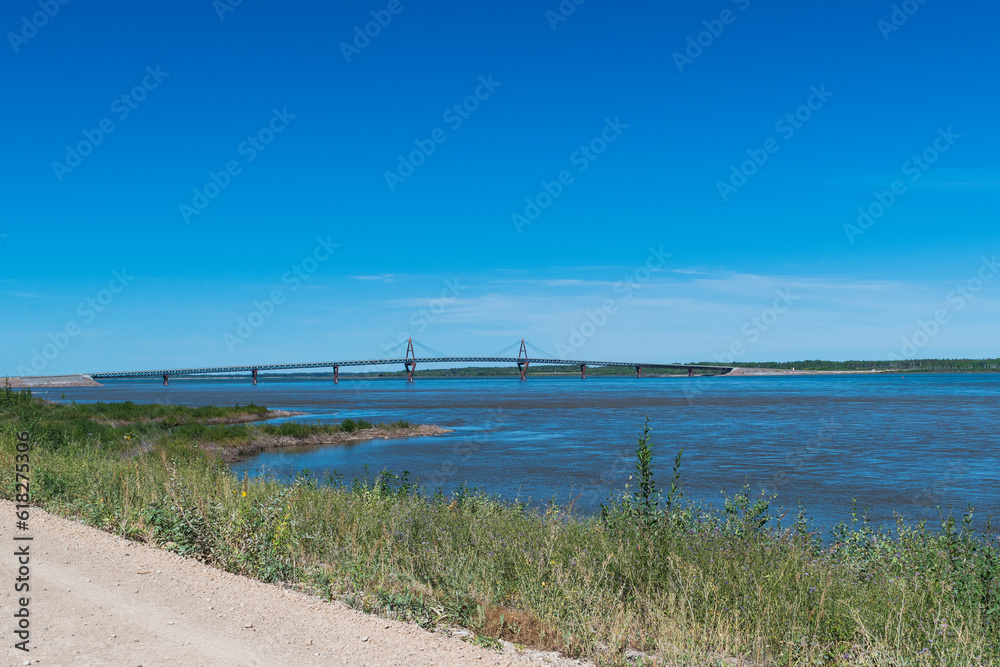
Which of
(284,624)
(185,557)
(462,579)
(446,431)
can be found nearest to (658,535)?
(462,579)

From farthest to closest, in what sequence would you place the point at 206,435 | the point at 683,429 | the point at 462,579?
the point at 683,429 < the point at 206,435 < the point at 462,579

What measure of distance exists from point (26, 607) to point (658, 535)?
734 centimetres

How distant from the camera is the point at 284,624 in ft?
24.0

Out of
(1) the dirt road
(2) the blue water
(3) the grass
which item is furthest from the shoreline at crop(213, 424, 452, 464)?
(1) the dirt road

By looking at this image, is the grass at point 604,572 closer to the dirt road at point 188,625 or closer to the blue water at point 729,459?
the dirt road at point 188,625

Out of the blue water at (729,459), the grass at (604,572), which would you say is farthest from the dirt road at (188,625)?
the blue water at (729,459)

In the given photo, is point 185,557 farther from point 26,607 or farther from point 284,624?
point 284,624

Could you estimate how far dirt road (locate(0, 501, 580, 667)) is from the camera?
653cm

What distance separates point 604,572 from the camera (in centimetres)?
865

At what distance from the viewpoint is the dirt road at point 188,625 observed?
257 inches

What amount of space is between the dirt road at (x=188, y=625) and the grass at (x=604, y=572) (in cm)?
45

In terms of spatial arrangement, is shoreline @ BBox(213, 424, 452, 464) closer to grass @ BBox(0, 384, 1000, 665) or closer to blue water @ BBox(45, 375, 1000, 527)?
blue water @ BBox(45, 375, 1000, 527)

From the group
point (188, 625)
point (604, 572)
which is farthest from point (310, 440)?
point (188, 625)

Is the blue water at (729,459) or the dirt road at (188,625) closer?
the dirt road at (188,625)
